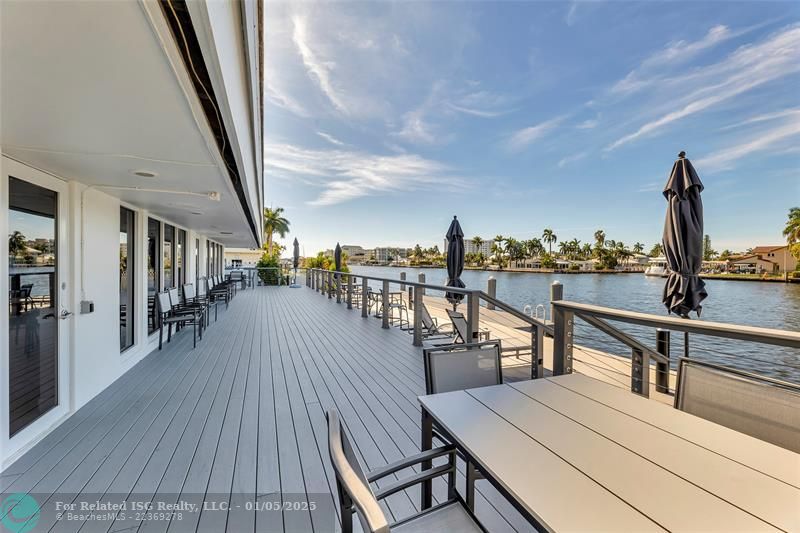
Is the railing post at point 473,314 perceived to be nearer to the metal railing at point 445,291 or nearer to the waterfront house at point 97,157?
the metal railing at point 445,291

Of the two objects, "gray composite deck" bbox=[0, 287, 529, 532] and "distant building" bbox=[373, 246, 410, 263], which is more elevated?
"distant building" bbox=[373, 246, 410, 263]

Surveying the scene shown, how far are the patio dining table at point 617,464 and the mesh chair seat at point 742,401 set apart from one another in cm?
21

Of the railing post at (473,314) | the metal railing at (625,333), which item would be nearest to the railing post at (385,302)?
the metal railing at (625,333)

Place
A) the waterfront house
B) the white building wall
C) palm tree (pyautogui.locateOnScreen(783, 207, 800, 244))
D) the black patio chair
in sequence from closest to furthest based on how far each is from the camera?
the waterfront house, the white building wall, the black patio chair, palm tree (pyautogui.locateOnScreen(783, 207, 800, 244))

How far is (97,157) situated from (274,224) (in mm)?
30335

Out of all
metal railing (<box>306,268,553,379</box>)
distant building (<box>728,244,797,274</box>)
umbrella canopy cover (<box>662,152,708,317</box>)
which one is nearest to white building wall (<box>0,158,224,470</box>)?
metal railing (<box>306,268,553,379</box>)

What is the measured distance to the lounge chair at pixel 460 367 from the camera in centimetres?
170

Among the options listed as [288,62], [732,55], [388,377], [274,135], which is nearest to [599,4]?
[732,55]

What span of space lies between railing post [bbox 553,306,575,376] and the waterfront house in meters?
2.52

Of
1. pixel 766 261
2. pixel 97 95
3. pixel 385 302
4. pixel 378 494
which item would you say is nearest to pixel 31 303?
pixel 97 95

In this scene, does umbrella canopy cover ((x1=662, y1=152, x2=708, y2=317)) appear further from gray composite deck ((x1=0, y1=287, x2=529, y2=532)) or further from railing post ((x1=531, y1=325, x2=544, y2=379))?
gray composite deck ((x1=0, y1=287, x2=529, y2=532))

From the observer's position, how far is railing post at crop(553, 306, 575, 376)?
2305mm

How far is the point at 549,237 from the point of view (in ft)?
167

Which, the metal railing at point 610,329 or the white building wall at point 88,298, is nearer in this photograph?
the metal railing at point 610,329
